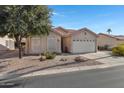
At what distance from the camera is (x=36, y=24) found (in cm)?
1791

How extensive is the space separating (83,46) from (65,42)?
3.07 metres

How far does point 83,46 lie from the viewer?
3056cm

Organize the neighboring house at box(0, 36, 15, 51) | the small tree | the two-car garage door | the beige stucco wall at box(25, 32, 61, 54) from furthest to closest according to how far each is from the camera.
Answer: the neighboring house at box(0, 36, 15, 51), the two-car garage door, the beige stucco wall at box(25, 32, 61, 54), the small tree

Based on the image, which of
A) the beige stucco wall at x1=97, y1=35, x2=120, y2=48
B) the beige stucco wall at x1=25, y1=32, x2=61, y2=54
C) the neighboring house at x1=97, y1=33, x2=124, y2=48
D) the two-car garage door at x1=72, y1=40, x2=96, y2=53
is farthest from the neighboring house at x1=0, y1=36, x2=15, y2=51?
the beige stucco wall at x1=97, y1=35, x2=120, y2=48

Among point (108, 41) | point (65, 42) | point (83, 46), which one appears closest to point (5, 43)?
point (65, 42)

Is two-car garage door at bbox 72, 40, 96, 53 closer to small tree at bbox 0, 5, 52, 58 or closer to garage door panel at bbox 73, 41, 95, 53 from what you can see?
garage door panel at bbox 73, 41, 95, 53

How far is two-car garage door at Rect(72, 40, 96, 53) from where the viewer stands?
30.0 meters

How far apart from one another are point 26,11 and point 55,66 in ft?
17.8

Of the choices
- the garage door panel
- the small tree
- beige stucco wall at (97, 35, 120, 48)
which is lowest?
the garage door panel

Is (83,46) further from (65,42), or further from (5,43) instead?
(5,43)

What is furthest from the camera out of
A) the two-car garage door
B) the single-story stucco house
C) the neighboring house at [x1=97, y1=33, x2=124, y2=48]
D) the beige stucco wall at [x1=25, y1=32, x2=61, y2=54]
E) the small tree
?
the neighboring house at [x1=97, y1=33, x2=124, y2=48]

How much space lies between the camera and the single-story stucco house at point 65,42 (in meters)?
27.9

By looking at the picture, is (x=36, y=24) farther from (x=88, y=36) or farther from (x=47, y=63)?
(x=88, y=36)
